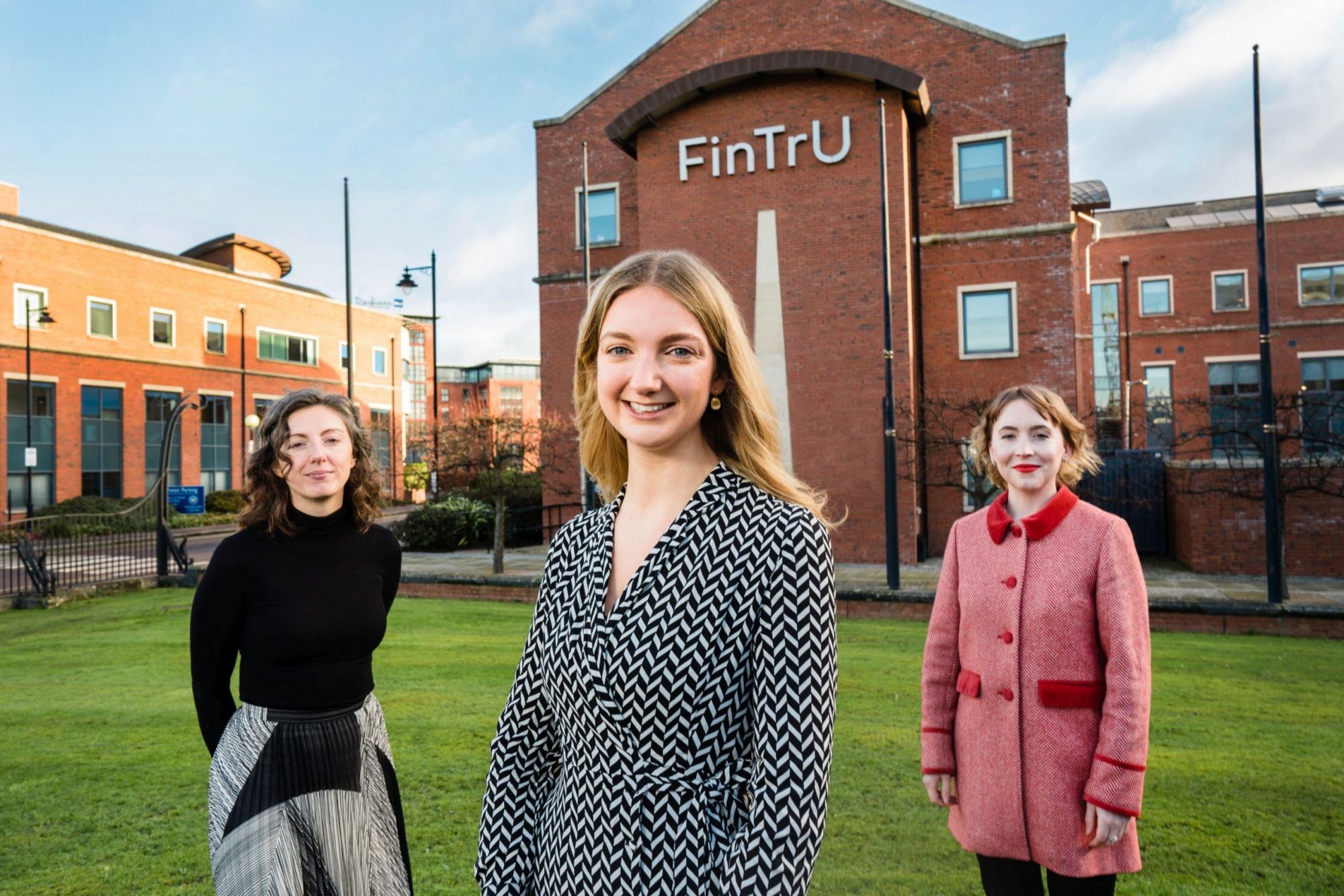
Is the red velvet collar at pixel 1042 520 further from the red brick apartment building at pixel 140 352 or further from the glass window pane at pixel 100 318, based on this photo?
the glass window pane at pixel 100 318

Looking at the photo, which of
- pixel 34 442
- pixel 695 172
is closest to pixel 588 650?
pixel 695 172

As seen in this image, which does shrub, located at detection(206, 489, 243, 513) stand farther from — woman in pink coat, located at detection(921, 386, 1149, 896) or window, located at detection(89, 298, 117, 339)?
woman in pink coat, located at detection(921, 386, 1149, 896)

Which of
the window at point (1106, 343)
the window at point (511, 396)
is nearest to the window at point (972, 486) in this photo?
the window at point (1106, 343)

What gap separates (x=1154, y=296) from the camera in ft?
138

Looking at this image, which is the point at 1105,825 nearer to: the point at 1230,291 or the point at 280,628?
the point at 280,628

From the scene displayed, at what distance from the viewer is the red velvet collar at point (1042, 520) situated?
8.97 ft

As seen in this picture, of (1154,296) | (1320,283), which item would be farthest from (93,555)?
(1320,283)

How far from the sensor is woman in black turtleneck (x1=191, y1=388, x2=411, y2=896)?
9.23ft

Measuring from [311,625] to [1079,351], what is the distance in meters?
40.2

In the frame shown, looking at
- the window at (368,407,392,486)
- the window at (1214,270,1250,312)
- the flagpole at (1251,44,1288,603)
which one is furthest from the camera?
the window at (368,407,392,486)

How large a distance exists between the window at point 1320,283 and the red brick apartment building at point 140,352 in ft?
141

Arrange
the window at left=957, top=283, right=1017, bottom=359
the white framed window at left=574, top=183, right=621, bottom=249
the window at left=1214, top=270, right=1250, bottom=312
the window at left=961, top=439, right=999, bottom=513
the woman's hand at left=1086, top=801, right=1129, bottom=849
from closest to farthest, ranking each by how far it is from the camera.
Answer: the woman's hand at left=1086, top=801, right=1129, bottom=849 → the window at left=961, top=439, right=999, bottom=513 → the window at left=957, top=283, right=1017, bottom=359 → the white framed window at left=574, top=183, right=621, bottom=249 → the window at left=1214, top=270, right=1250, bottom=312

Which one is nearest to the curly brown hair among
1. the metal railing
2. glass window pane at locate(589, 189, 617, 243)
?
the metal railing

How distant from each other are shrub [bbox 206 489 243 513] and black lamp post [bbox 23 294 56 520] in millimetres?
6667
